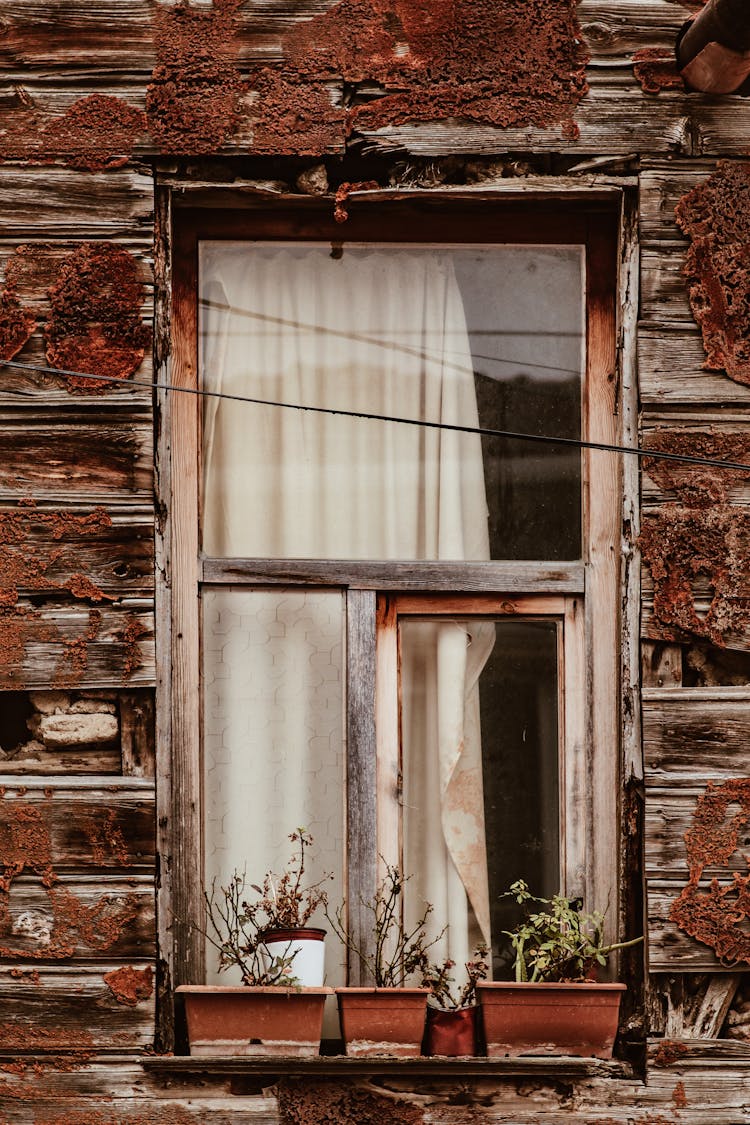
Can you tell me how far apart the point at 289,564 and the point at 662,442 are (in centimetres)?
109

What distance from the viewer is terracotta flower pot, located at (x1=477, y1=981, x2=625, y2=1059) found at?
3.49 metres

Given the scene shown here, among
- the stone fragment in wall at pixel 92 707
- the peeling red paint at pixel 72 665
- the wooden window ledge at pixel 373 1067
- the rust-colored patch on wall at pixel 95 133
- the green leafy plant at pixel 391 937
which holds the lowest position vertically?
the wooden window ledge at pixel 373 1067

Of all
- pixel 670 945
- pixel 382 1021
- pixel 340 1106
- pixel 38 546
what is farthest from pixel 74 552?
pixel 670 945

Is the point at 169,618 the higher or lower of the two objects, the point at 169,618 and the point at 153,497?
the lower

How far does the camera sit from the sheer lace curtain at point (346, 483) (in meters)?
3.82

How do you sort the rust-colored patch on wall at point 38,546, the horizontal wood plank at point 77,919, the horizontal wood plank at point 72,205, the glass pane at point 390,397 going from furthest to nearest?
the glass pane at point 390,397 → the horizontal wood plank at point 72,205 → the rust-colored patch on wall at point 38,546 → the horizontal wood plank at point 77,919

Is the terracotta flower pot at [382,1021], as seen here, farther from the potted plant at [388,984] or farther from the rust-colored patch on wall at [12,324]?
the rust-colored patch on wall at [12,324]

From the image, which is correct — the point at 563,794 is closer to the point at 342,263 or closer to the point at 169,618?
the point at 169,618

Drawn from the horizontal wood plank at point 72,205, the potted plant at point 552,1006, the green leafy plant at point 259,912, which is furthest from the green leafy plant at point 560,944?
the horizontal wood plank at point 72,205

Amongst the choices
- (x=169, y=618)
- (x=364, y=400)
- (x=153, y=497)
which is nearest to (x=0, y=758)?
(x=169, y=618)

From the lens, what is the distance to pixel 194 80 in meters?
3.82

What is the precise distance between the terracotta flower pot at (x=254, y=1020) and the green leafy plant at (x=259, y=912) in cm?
7

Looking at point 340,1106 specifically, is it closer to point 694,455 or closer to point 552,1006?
point 552,1006

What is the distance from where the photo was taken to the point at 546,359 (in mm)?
3984
